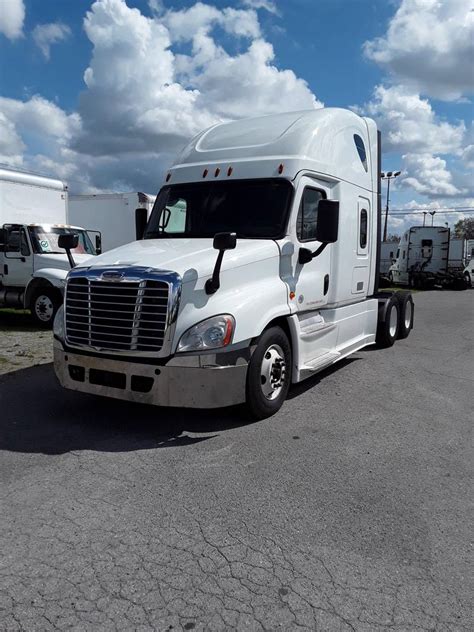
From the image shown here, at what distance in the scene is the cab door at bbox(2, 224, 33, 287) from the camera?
12273 millimetres

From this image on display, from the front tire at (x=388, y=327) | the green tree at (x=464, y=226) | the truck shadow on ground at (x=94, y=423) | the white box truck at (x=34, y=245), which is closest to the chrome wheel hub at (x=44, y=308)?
the white box truck at (x=34, y=245)

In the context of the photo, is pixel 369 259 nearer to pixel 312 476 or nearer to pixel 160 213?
pixel 160 213

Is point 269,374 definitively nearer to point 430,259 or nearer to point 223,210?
point 223,210

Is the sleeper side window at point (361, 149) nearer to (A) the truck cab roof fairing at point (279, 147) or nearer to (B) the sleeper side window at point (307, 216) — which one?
(A) the truck cab roof fairing at point (279, 147)

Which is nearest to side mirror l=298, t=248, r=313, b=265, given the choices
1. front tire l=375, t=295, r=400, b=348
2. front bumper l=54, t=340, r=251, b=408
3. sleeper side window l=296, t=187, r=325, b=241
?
sleeper side window l=296, t=187, r=325, b=241

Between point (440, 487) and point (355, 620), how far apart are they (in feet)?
5.69

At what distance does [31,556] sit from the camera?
2.99 m

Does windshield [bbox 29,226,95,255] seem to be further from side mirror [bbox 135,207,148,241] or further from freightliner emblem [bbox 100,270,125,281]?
freightliner emblem [bbox 100,270,125,281]

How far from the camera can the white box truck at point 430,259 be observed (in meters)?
28.2

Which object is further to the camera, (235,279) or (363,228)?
(363,228)

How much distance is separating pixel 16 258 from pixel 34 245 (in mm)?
559

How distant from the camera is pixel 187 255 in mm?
5137

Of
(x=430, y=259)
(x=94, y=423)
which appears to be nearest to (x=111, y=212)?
(x=94, y=423)

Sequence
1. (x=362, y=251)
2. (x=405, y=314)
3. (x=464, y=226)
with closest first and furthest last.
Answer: (x=362, y=251), (x=405, y=314), (x=464, y=226)
